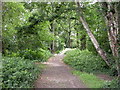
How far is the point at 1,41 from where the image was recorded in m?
8.52

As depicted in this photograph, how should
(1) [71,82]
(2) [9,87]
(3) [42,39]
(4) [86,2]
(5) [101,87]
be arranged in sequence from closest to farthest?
(2) [9,87]
(5) [101,87]
(1) [71,82]
(4) [86,2]
(3) [42,39]

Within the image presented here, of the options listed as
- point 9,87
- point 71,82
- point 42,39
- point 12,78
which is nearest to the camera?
point 9,87

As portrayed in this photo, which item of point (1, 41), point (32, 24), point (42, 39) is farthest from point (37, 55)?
point (1, 41)

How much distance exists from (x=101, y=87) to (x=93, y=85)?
1.18 ft

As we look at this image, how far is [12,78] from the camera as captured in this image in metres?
4.71

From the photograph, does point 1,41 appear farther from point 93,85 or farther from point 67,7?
point 93,85

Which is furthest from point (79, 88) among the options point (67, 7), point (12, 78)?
point (67, 7)

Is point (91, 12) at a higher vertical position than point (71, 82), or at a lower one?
higher

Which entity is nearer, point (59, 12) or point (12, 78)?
point (12, 78)

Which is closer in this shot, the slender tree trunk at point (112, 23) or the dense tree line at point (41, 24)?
the slender tree trunk at point (112, 23)

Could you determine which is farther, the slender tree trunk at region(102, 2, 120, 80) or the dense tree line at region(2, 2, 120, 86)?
the dense tree line at region(2, 2, 120, 86)

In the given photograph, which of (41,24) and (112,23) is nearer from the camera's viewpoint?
(112,23)

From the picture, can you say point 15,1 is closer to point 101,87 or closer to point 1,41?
point 1,41

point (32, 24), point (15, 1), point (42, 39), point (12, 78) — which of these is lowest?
point (12, 78)
